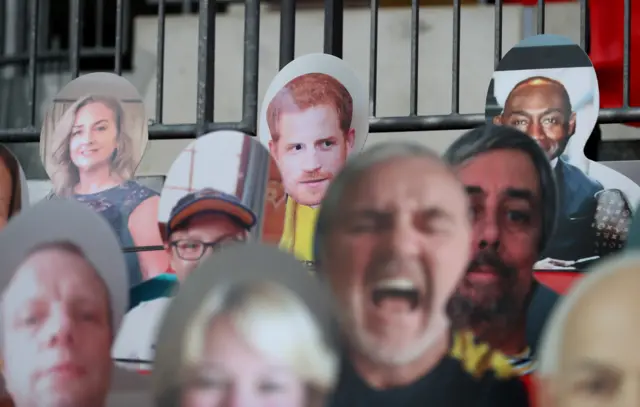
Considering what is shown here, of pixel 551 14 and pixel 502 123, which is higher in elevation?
pixel 551 14

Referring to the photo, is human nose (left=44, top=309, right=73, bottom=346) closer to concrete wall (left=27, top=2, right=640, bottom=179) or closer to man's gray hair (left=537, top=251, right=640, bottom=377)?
man's gray hair (left=537, top=251, right=640, bottom=377)

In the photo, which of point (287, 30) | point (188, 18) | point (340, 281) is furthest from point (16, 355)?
point (188, 18)

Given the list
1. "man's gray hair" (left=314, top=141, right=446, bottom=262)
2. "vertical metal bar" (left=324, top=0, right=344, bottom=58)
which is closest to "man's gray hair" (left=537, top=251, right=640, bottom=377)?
"man's gray hair" (left=314, top=141, right=446, bottom=262)

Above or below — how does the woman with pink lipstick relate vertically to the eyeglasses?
above

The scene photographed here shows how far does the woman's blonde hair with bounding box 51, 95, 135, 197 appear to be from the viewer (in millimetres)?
2588

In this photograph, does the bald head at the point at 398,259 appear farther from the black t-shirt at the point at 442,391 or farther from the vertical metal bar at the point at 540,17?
the vertical metal bar at the point at 540,17

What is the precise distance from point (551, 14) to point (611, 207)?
1500 mm

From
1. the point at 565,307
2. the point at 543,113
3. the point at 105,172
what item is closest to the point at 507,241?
the point at 565,307

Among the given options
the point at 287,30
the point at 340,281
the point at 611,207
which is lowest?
the point at 340,281

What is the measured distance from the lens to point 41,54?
13.6 feet

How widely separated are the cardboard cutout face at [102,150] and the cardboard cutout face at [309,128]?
1.06ft

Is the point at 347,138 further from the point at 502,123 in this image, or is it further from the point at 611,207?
the point at 611,207

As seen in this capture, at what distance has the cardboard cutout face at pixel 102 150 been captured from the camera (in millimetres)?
2527

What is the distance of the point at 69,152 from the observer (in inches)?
104
